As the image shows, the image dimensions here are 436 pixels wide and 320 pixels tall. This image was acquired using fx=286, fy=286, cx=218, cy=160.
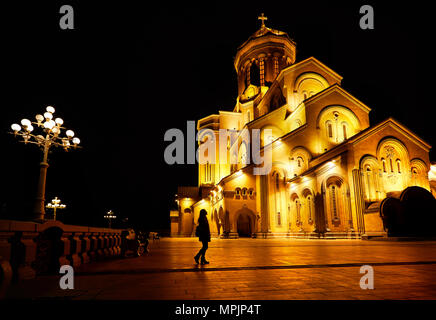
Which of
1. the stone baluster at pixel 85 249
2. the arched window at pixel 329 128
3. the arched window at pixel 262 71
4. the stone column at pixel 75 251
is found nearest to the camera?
the stone column at pixel 75 251

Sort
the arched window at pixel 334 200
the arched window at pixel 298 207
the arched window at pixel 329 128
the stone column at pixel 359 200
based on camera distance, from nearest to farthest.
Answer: the stone column at pixel 359 200 → the arched window at pixel 334 200 → the arched window at pixel 298 207 → the arched window at pixel 329 128

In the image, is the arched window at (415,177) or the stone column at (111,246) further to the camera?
the arched window at (415,177)

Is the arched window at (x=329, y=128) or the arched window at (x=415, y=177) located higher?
the arched window at (x=329, y=128)

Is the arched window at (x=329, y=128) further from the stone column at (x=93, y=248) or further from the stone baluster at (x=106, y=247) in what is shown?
the stone column at (x=93, y=248)

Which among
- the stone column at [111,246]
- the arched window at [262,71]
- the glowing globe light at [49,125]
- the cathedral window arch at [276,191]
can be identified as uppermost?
the arched window at [262,71]

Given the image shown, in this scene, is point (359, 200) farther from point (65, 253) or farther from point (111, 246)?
point (65, 253)

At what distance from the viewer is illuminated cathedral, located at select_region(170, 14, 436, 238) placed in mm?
23969

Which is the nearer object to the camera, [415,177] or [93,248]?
[93,248]

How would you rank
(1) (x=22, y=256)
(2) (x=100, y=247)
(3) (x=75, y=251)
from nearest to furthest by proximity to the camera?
(1) (x=22, y=256) < (3) (x=75, y=251) < (2) (x=100, y=247)

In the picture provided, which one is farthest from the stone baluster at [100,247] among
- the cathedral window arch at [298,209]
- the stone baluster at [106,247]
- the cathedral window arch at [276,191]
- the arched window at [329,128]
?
the arched window at [329,128]

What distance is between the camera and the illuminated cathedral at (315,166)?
78.6 feet

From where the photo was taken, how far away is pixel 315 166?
2631cm

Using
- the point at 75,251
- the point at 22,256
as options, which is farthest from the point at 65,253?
the point at 22,256
